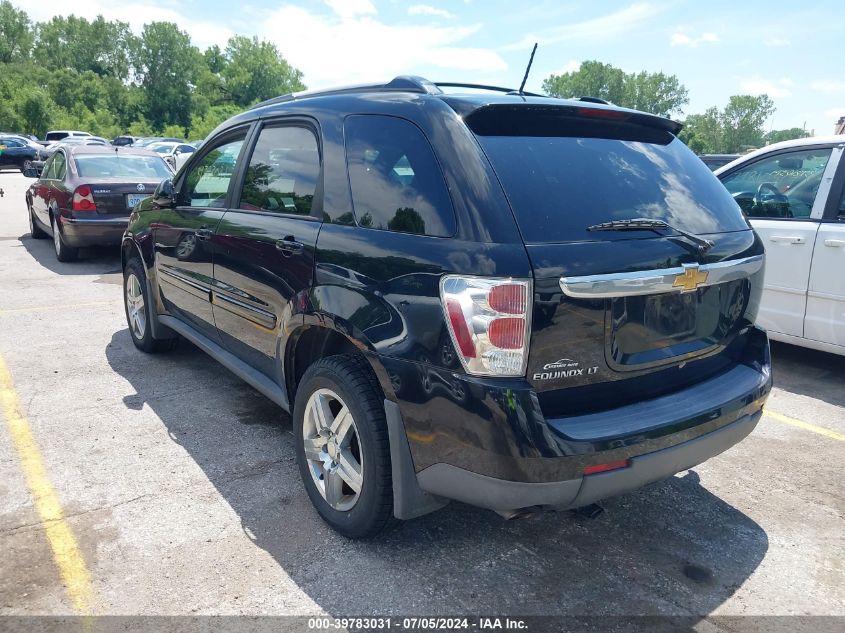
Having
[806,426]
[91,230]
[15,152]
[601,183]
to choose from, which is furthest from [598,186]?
[15,152]

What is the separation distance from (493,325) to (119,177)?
863 cm

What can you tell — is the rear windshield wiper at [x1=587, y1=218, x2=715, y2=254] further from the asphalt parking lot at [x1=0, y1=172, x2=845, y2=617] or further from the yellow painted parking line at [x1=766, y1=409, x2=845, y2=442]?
the yellow painted parking line at [x1=766, y1=409, x2=845, y2=442]

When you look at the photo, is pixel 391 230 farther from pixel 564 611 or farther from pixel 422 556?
pixel 564 611

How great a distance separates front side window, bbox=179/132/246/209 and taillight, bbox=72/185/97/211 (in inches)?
203

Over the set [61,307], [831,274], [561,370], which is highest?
[561,370]

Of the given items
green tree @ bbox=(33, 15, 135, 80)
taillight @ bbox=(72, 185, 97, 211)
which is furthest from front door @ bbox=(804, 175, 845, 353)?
green tree @ bbox=(33, 15, 135, 80)

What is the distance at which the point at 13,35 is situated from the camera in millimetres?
92188

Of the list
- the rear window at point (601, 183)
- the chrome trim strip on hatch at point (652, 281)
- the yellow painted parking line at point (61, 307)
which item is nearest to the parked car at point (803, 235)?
the rear window at point (601, 183)

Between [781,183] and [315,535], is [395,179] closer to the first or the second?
[315,535]

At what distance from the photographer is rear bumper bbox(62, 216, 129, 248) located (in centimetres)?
893

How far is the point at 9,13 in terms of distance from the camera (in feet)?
301

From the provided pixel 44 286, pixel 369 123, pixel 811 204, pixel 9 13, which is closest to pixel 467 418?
pixel 369 123

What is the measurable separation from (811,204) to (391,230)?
3.93 metres

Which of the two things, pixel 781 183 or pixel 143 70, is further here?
pixel 143 70
